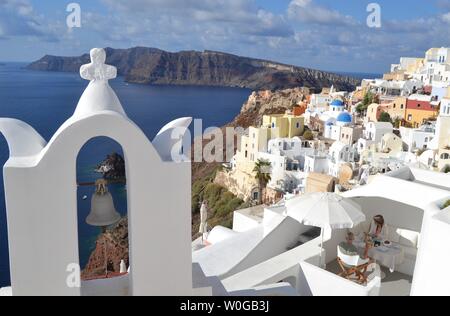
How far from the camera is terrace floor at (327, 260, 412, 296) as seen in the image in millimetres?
7773

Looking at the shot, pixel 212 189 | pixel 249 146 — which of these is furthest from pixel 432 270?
pixel 212 189

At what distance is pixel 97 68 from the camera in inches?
149

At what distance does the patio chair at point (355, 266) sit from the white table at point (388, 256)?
730 millimetres

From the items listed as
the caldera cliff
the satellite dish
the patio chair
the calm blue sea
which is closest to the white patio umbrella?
the patio chair

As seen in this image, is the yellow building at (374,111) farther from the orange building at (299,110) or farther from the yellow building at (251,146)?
the yellow building at (251,146)

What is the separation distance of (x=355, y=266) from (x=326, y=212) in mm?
1119

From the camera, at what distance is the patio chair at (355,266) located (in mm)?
7551

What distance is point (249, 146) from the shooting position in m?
35.7

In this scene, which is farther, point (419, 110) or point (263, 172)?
point (419, 110)

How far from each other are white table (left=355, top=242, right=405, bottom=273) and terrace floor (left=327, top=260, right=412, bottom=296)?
5.3 inches

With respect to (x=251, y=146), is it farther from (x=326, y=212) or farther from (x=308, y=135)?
(x=326, y=212)

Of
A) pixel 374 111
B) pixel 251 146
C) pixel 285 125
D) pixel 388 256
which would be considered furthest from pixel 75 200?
pixel 374 111

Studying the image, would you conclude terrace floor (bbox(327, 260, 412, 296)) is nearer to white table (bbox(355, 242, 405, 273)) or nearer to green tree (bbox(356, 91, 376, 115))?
white table (bbox(355, 242, 405, 273))
